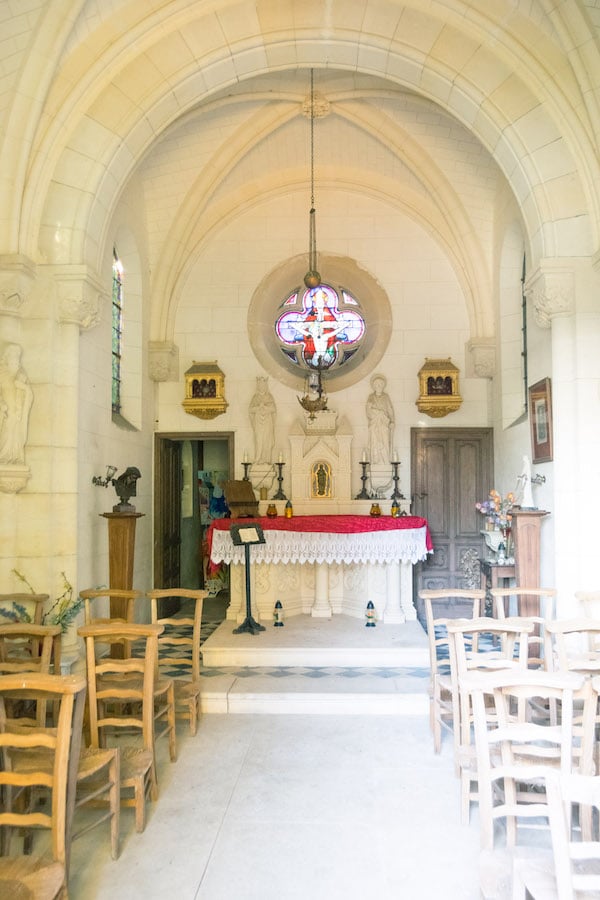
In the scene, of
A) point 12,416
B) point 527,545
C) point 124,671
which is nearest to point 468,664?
point 124,671

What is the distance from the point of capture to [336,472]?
9.69 metres

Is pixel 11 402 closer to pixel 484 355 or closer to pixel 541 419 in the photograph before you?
pixel 541 419

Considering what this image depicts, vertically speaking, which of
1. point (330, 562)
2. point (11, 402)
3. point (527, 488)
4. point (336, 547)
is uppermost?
point (11, 402)

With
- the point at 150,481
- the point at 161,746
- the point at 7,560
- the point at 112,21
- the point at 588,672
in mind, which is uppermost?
the point at 112,21

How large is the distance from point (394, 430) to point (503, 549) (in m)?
2.85

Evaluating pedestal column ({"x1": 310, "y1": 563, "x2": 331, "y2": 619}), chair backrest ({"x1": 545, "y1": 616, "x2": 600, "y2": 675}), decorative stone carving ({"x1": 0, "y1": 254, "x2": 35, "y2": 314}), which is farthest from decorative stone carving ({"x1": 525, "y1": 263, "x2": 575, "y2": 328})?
decorative stone carving ({"x1": 0, "y1": 254, "x2": 35, "y2": 314})

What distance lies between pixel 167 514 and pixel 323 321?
368cm

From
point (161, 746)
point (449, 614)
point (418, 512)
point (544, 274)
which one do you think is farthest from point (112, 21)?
point (449, 614)

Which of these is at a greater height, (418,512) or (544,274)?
(544,274)

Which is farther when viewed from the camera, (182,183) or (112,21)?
(182,183)

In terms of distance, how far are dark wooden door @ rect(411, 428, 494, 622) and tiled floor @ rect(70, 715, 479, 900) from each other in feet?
15.7

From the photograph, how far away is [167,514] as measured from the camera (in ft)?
32.8

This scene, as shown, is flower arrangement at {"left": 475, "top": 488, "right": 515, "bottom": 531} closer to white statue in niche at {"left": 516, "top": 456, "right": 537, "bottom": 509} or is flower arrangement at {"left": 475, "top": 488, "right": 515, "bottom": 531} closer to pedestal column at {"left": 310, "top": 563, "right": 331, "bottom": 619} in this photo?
white statue in niche at {"left": 516, "top": 456, "right": 537, "bottom": 509}

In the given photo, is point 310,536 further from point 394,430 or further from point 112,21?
point 112,21
